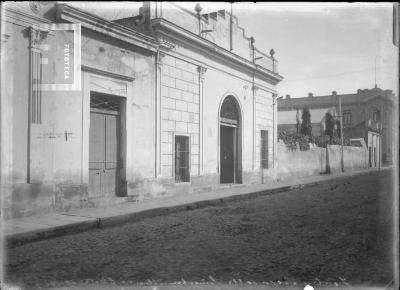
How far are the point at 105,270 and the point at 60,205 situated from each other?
4.05 meters

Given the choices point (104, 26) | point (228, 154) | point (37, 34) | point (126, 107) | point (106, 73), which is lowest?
point (228, 154)

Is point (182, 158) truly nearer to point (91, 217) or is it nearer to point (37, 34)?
point (91, 217)

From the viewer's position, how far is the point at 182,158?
11.4 metres

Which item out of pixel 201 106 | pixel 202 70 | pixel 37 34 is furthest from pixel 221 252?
pixel 202 70

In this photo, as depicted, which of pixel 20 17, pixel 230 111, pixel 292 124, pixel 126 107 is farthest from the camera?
pixel 292 124

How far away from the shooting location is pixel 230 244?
4703 mm

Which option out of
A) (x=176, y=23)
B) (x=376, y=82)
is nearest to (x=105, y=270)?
(x=376, y=82)

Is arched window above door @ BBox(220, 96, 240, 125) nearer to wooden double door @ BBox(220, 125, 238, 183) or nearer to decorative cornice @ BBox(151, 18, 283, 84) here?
wooden double door @ BBox(220, 125, 238, 183)

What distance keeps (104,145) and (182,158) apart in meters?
3.19

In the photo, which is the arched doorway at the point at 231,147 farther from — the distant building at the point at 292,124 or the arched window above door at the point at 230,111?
the distant building at the point at 292,124

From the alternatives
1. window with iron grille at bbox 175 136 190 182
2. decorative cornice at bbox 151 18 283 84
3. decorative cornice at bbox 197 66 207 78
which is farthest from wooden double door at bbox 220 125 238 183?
window with iron grille at bbox 175 136 190 182

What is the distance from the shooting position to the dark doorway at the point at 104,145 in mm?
8406

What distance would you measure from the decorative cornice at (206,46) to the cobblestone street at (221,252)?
10.7ft

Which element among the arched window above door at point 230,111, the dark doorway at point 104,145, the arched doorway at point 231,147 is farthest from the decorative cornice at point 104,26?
the arched doorway at point 231,147
